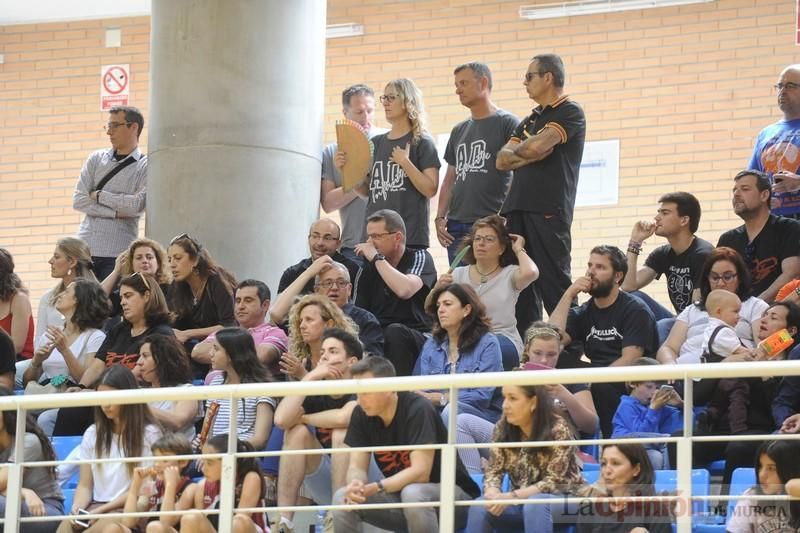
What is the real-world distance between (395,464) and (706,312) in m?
2.14

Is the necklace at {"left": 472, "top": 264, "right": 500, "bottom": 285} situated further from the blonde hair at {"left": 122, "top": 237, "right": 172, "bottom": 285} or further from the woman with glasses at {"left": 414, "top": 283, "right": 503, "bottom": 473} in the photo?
the blonde hair at {"left": 122, "top": 237, "right": 172, "bottom": 285}

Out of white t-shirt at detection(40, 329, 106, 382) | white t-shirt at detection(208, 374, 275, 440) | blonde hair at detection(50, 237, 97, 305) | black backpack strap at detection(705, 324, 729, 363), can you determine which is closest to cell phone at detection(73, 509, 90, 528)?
white t-shirt at detection(208, 374, 275, 440)

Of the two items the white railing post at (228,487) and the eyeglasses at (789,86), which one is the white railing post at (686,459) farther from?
the eyeglasses at (789,86)

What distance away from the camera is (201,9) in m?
8.70

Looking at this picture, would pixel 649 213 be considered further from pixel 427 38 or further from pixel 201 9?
pixel 201 9

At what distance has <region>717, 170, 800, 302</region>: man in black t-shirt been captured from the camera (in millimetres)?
7727

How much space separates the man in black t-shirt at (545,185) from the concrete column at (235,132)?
4.43 ft

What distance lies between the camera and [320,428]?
21.3 ft

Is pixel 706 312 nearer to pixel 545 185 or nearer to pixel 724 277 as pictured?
pixel 724 277

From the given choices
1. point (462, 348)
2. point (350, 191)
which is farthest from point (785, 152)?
point (350, 191)

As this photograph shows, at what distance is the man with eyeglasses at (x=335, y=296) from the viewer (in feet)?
24.7

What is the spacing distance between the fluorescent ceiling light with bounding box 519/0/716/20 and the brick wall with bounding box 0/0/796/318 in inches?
2.3

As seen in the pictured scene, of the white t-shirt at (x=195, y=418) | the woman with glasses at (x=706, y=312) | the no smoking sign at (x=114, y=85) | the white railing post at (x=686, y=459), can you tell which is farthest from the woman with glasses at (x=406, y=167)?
the no smoking sign at (x=114, y=85)

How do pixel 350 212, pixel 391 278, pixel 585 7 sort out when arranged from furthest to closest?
pixel 585 7 → pixel 350 212 → pixel 391 278
